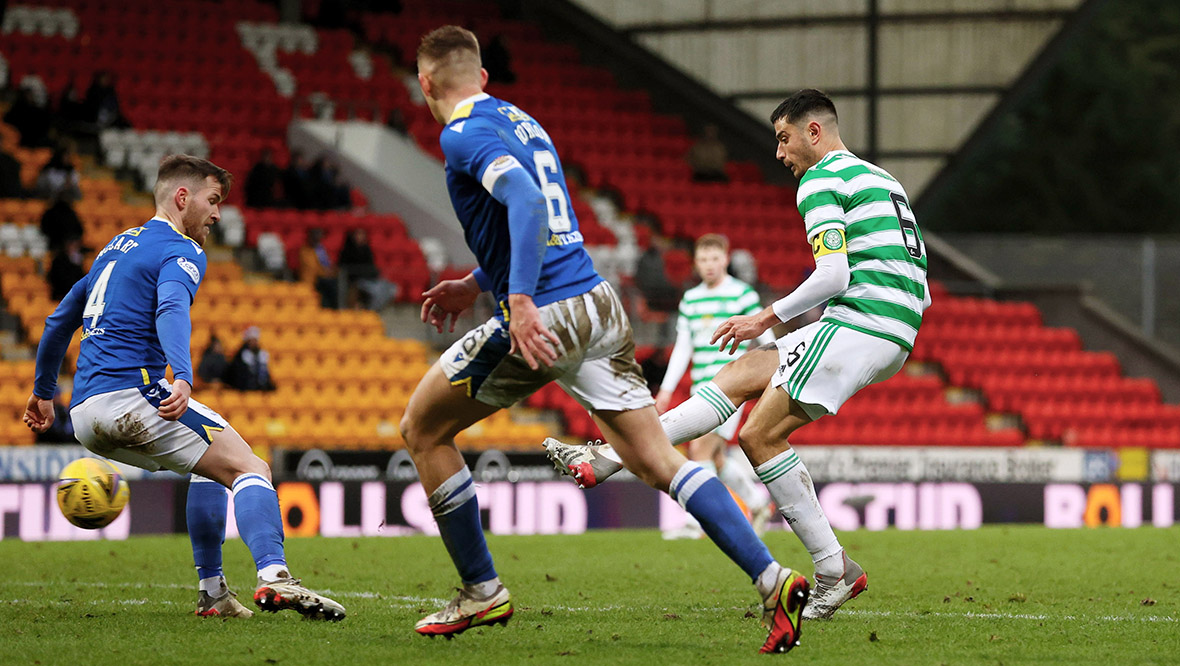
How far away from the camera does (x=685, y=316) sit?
428 inches

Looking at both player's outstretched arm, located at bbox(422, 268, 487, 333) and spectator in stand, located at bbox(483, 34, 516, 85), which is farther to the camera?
spectator in stand, located at bbox(483, 34, 516, 85)

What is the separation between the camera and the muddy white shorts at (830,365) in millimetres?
5980

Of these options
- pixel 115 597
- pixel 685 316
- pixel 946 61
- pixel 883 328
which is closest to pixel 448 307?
pixel 883 328

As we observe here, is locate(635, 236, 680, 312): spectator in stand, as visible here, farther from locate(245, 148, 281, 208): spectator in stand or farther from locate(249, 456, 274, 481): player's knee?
locate(249, 456, 274, 481): player's knee

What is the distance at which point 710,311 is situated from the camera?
10.7 m

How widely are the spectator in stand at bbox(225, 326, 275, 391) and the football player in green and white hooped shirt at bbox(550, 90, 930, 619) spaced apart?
1008 cm

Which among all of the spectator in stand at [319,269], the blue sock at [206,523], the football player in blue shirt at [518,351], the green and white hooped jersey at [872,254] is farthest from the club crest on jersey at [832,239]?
the spectator in stand at [319,269]

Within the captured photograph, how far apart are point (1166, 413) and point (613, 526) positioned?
34.4 feet

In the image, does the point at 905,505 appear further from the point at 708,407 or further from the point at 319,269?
the point at 319,269

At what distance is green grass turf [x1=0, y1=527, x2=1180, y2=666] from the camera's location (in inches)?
198

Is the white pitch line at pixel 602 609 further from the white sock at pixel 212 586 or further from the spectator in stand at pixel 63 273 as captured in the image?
the spectator in stand at pixel 63 273

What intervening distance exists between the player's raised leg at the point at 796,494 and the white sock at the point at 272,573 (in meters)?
2.02

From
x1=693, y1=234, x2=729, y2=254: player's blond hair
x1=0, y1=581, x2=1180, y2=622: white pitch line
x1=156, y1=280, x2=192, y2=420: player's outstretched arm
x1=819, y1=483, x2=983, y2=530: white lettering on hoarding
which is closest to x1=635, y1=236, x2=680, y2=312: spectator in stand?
x1=819, y1=483, x2=983, y2=530: white lettering on hoarding

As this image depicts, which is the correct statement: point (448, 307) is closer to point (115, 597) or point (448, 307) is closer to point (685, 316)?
point (115, 597)
